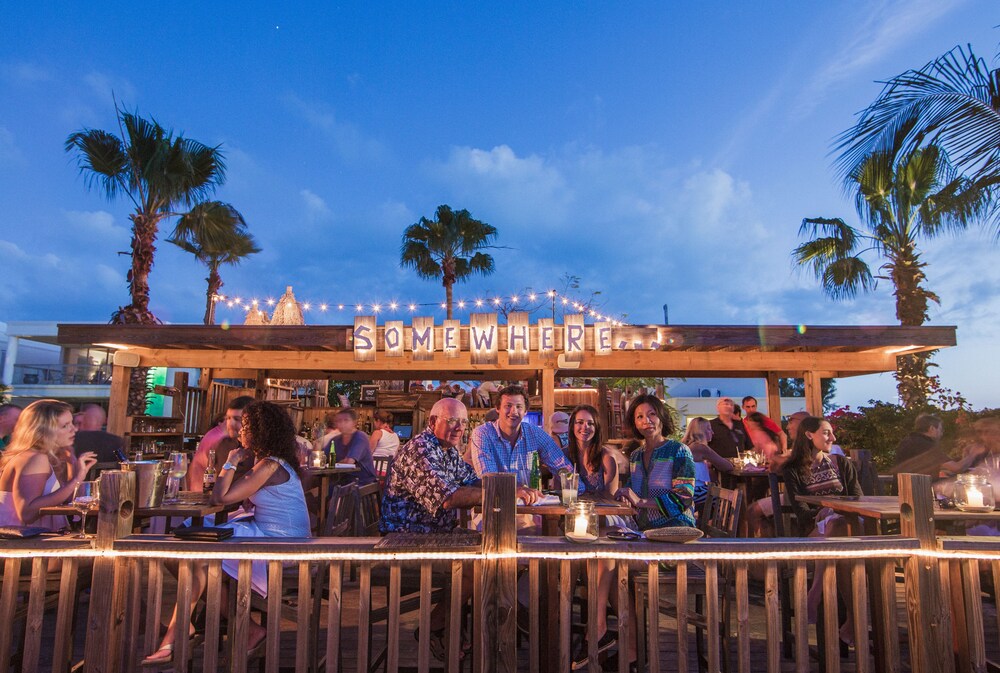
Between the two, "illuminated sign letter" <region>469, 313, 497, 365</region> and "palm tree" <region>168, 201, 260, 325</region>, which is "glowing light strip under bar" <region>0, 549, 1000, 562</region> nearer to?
"illuminated sign letter" <region>469, 313, 497, 365</region>

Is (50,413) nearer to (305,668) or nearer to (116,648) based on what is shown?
(116,648)

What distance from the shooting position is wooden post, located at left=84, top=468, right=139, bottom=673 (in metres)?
2.09

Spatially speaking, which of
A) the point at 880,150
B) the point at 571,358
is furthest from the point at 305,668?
the point at 880,150

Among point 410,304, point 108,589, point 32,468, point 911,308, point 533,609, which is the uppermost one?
point 410,304

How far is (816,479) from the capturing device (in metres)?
4.05

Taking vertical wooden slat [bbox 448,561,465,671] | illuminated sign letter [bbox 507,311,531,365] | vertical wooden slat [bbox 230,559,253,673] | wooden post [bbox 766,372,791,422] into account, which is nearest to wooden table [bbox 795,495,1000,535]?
vertical wooden slat [bbox 448,561,465,671]

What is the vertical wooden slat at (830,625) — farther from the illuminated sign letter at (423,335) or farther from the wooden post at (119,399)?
the wooden post at (119,399)

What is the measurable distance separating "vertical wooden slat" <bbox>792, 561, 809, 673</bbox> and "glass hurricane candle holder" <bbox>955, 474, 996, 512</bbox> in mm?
1735

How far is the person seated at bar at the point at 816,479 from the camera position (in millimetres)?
3928

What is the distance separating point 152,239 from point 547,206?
4498 inches

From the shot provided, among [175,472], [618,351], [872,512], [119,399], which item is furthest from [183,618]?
[119,399]

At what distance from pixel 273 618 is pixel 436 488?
41.2 inches

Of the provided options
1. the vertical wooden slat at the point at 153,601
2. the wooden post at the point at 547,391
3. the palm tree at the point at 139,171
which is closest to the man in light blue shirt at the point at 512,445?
the vertical wooden slat at the point at 153,601

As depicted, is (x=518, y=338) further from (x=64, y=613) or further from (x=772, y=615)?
(x=64, y=613)
